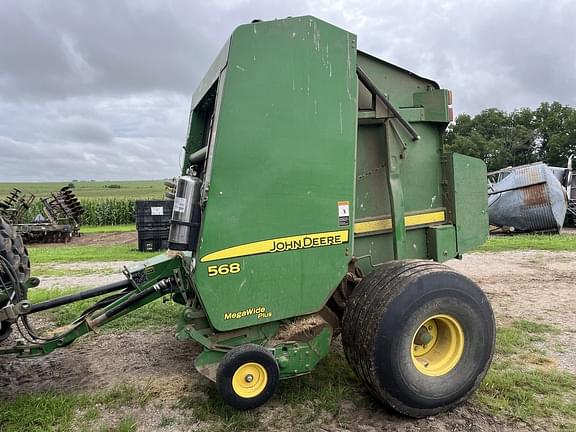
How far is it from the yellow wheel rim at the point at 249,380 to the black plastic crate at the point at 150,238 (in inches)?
399

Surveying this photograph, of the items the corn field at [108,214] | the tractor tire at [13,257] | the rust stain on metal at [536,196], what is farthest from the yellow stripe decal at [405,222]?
the corn field at [108,214]

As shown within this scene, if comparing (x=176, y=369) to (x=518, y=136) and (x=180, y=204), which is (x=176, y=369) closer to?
(x=180, y=204)

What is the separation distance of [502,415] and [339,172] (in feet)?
6.39

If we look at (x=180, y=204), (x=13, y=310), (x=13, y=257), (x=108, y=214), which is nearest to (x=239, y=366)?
(x=180, y=204)

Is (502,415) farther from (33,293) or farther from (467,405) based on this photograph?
(33,293)

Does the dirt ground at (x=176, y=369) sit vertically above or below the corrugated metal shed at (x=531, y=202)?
below

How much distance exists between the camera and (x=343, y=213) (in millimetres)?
3174

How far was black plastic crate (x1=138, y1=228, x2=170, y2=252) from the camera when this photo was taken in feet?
41.4

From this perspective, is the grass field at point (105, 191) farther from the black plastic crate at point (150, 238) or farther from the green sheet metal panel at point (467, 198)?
the green sheet metal panel at point (467, 198)

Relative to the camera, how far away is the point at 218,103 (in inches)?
115

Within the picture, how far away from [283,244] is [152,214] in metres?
10.2

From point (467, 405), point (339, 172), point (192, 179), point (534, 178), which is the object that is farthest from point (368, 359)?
point (534, 178)

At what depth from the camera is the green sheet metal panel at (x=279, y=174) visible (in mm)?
2887

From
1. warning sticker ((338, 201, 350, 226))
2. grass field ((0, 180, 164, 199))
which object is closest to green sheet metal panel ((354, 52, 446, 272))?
warning sticker ((338, 201, 350, 226))
